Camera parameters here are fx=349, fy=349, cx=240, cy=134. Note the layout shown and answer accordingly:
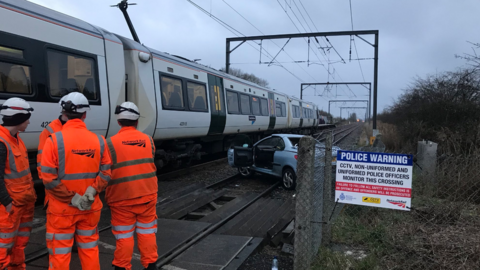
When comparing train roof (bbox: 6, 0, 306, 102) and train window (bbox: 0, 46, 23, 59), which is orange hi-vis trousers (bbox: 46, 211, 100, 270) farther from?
train roof (bbox: 6, 0, 306, 102)

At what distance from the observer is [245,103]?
48.6ft

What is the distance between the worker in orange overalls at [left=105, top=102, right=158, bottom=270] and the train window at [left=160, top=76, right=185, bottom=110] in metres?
5.30

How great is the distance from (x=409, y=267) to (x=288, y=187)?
5.30 m

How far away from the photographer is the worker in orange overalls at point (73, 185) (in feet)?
9.41

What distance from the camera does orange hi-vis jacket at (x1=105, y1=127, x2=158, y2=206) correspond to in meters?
3.36

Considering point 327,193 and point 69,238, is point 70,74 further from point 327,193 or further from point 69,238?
point 327,193

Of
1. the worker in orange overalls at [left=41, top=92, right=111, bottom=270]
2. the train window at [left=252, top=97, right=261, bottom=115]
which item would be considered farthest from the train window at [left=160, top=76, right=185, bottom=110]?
the train window at [left=252, top=97, right=261, bottom=115]

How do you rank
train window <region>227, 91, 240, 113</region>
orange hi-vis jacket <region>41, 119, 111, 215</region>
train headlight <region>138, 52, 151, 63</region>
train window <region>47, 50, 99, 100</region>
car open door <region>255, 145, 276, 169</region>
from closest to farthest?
1. orange hi-vis jacket <region>41, 119, 111, 215</region>
2. train window <region>47, 50, 99, 100</region>
3. train headlight <region>138, 52, 151, 63</region>
4. car open door <region>255, 145, 276, 169</region>
5. train window <region>227, 91, 240, 113</region>

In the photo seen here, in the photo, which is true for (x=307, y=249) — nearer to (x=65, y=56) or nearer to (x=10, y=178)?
(x=10, y=178)

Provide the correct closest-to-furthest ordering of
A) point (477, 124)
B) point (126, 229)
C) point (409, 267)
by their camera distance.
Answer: point (126, 229) → point (409, 267) → point (477, 124)

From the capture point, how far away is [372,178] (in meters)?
4.12

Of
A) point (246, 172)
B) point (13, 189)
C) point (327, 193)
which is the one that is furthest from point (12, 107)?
point (246, 172)

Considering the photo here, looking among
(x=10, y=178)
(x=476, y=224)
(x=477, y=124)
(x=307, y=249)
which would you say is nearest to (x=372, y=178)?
(x=307, y=249)

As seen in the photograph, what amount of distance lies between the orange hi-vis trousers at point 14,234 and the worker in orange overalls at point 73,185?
17.7 inches
